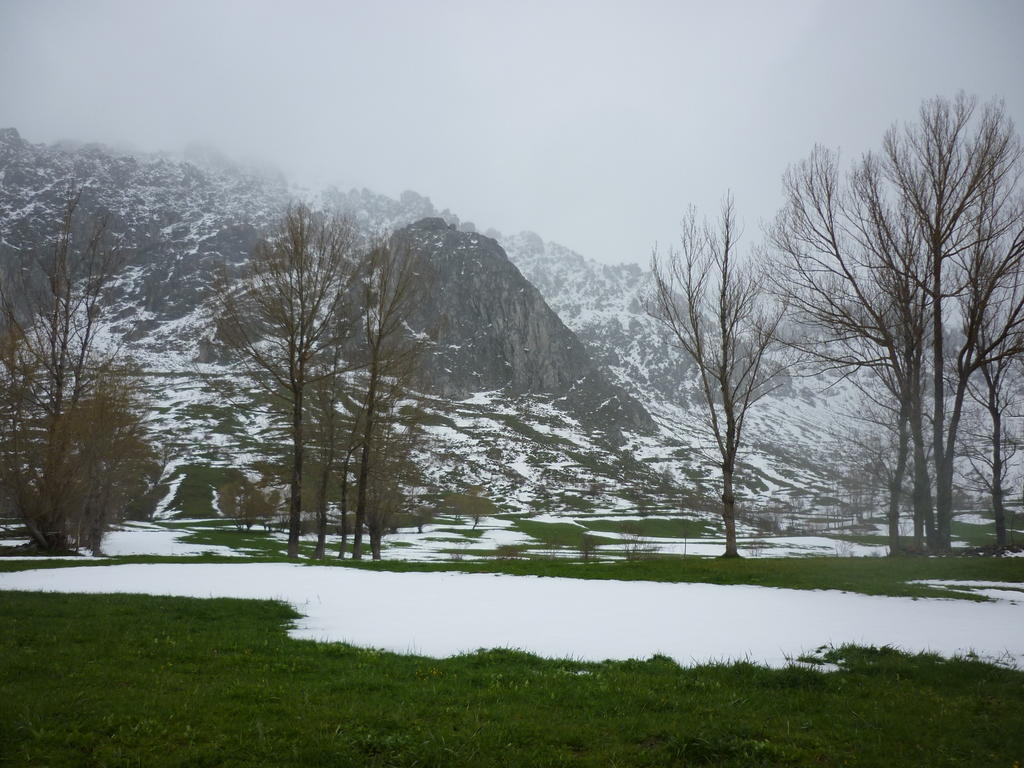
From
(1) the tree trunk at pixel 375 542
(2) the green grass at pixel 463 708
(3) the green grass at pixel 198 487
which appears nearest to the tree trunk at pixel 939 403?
(2) the green grass at pixel 463 708

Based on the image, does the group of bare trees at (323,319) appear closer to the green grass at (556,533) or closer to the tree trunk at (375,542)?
the tree trunk at (375,542)

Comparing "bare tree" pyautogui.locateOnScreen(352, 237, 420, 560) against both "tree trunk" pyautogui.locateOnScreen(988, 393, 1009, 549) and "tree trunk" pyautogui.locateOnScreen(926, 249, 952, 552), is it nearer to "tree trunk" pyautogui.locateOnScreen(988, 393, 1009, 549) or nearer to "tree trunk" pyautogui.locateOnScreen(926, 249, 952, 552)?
"tree trunk" pyautogui.locateOnScreen(926, 249, 952, 552)

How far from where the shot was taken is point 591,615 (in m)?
12.2

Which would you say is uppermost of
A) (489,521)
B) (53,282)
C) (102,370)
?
(53,282)

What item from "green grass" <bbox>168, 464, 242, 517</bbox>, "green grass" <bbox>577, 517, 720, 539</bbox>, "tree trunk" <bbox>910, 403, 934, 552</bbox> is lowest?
"green grass" <bbox>577, 517, 720, 539</bbox>

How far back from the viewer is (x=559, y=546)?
7369 cm

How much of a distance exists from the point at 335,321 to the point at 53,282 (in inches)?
603

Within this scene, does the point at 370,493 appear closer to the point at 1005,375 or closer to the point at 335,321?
the point at 335,321

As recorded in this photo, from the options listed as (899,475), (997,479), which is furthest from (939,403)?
(997,479)

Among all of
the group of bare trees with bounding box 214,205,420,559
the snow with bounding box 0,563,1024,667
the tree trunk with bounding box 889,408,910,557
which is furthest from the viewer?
the tree trunk with bounding box 889,408,910,557

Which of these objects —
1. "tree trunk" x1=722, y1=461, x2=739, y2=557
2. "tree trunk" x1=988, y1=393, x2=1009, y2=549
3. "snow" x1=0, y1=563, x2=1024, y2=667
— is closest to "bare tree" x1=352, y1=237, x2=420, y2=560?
"snow" x1=0, y1=563, x2=1024, y2=667

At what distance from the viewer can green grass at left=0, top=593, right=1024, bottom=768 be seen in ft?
17.0

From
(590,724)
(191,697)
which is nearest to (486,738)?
(590,724)

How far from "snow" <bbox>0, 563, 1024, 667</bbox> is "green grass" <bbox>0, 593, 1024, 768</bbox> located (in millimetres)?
1094
